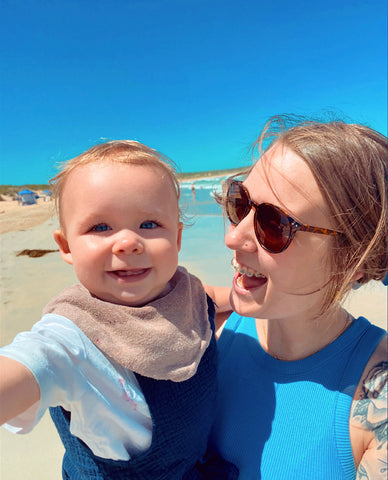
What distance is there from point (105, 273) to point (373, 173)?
3.61ft

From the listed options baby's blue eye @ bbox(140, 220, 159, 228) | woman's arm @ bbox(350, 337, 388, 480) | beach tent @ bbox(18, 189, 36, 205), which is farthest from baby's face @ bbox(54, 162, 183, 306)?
beach tent @ bbox(18, 189, 36, 205)

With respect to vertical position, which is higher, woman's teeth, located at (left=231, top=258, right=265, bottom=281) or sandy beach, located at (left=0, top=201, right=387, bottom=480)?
woman's teeth, located at (left=231, top=258, right=265, bottom=281)

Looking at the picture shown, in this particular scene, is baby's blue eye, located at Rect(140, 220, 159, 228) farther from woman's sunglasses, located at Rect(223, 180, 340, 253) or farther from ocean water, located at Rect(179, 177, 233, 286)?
ocean water, located at Rect(179, 177, 233, 286)

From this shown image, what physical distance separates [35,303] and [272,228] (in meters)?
4.04

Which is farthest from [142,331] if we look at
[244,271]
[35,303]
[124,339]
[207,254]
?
[207,254]

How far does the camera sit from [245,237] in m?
1.49

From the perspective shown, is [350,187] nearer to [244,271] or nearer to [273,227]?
[273,227]

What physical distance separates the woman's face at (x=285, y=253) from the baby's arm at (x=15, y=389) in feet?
2.88

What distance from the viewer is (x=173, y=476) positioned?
1252 mm

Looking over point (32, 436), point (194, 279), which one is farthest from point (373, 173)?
point (32, 436)

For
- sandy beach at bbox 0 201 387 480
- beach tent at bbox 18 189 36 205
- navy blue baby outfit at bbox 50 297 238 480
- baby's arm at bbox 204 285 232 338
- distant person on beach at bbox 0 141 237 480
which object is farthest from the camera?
beach tent at bbox 18 189 36 205

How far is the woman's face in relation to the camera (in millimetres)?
1329

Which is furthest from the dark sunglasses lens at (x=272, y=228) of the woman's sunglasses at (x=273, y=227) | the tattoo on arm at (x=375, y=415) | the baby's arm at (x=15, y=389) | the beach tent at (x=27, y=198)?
the beach tent at (x=27, y=198)

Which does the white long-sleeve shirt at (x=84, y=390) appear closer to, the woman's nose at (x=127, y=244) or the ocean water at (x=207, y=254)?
the woman's nose at (x=127, y=244)
